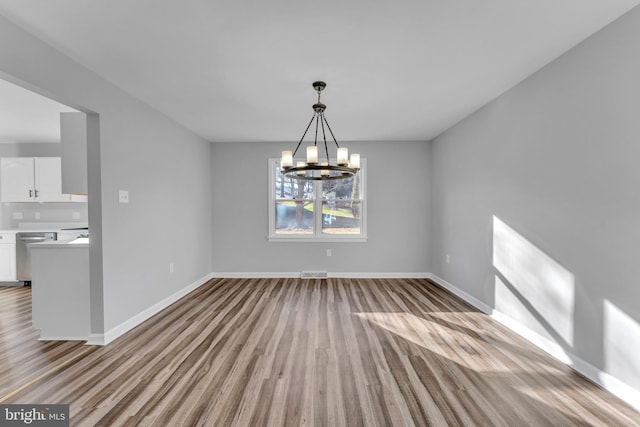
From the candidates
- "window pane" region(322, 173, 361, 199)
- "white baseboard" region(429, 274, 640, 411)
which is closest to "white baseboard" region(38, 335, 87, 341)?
"window pane" region(322, 173, 361, 199)

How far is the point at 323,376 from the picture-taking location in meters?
2.14

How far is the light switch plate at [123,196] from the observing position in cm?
294

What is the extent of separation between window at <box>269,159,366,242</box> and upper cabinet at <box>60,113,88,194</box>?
111 inches

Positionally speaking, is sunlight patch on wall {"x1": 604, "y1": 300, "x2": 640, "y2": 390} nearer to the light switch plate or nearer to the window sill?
the window sill

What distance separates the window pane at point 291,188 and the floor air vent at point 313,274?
1.43 metres

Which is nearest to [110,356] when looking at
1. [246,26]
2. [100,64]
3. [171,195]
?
[171,195]

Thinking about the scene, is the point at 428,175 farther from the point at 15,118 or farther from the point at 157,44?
the point at 15,118

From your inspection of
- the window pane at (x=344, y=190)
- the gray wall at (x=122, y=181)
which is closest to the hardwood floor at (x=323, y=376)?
the gray wall at (x=122, y=181)

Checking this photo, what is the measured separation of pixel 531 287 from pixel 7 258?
749 cm

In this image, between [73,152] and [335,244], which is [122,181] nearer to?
[73,152]

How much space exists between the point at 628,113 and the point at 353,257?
157 inches

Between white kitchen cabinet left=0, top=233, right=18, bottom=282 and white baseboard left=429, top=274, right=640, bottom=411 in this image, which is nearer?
white baseboard left=429, top=274, right=640, bottom=411

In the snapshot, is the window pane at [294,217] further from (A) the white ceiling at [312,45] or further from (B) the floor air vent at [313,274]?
(A) the white ceiling at [312,45]

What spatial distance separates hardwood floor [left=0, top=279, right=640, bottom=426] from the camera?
1730mm
